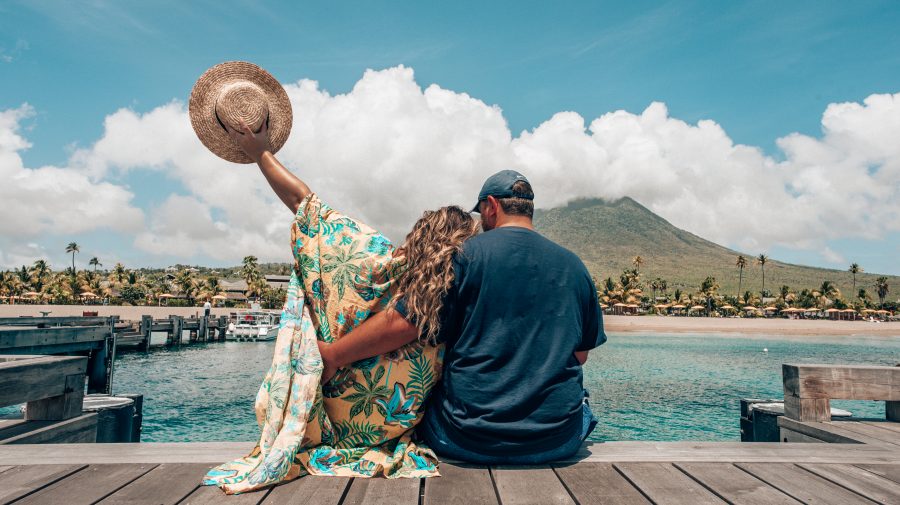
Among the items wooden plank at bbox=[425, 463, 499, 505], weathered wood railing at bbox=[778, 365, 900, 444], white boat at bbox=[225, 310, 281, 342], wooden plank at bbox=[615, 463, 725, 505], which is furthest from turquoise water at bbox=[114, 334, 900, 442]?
wooden plank at bbox=[425, 463, 499, 505]

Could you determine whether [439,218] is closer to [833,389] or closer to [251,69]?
[251,69]

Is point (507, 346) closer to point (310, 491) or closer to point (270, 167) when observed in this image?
point (310, 491)

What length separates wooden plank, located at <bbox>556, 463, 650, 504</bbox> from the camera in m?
2.12

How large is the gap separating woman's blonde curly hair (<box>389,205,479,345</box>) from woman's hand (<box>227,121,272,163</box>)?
0.92 m

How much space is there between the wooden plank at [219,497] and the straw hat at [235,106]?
5.18ft

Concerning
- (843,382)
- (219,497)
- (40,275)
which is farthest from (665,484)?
(40,275)

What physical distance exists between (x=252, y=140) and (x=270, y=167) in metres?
0.17

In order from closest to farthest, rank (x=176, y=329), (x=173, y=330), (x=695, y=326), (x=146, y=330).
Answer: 1. (x=146, y=330)
2. (x=173, y=330)
3. (x=176, y=329)
4. (x=695, y=326)

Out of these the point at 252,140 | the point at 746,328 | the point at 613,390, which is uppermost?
the point at 252,140

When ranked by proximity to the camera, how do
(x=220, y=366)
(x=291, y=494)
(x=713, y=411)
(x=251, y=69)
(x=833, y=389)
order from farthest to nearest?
(x=220, y=366)
(x=713, y=411)
(x=833, y=389)
(x=251, y=69)
(x=291, y=494)

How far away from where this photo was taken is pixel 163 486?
2254 mm

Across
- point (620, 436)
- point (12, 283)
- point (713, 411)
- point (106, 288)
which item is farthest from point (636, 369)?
point (12, 283)

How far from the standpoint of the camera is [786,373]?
4191mm

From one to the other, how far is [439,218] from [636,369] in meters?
21.7
